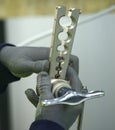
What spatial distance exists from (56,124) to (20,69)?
0.13 metres

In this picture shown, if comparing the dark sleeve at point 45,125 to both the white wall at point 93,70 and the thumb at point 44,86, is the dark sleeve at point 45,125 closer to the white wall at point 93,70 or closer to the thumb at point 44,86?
the thumb at point 44,86

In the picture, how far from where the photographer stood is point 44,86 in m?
0.32

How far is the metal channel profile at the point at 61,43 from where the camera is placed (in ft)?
1.03

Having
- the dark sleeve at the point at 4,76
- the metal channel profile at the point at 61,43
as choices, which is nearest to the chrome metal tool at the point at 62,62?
the metal channel profile at the point at 61,43

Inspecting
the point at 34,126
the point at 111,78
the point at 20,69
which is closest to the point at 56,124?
the point at 34,126

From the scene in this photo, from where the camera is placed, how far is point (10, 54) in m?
0.45

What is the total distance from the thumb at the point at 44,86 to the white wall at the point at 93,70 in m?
0.18

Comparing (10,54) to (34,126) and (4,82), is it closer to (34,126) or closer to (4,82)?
(4,82)

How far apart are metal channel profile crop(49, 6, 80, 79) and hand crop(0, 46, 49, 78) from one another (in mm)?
43

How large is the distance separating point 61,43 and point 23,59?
4.1 inches

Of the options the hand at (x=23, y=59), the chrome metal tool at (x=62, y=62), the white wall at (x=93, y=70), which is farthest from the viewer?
the white wall at (x=93, y=70)

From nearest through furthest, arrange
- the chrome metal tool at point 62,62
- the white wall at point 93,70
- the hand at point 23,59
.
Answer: the chrome metal tool at point 62,62 → the hand at point 23,59 → the white wall at point 93,70

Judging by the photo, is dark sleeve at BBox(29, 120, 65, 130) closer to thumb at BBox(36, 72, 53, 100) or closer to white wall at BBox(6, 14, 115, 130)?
thumb at BBox(36, 72, 53, 100)

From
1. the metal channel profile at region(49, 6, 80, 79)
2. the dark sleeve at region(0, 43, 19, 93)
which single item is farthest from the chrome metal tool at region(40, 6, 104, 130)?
the dark sleeve at region(0, 43, 19, 93)
